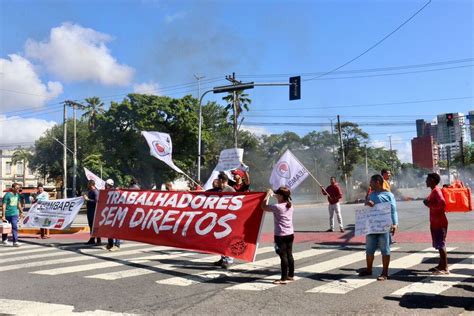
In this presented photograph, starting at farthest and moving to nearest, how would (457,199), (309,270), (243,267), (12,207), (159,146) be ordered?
(159,146), (12,207), (457,199), (243,267), (309,270)

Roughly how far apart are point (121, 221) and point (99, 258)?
924mm

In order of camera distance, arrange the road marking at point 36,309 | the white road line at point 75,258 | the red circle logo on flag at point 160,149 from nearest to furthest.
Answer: the road marking at point 36,309, the white road line at point 75,258, the red circle logo on flag at point 160,149

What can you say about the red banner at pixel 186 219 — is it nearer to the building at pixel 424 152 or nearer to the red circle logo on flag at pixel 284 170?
the red circle logo on flag at pixel 284 170

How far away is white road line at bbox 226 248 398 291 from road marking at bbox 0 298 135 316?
2172 millimetres

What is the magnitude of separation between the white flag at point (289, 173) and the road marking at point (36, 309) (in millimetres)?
7990

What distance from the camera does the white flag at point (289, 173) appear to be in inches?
512

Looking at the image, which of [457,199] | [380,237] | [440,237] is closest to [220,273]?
[380,237]

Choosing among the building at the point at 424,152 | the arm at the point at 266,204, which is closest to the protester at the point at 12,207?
the arm at the point at 266,204

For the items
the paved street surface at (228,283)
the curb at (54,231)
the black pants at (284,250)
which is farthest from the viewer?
the curb at (54,231)

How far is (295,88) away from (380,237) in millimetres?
13556

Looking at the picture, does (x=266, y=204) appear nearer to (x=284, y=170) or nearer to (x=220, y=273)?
(x=220, y=273)

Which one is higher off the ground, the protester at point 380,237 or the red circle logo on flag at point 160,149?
the red circle logo on flag at point 160,149

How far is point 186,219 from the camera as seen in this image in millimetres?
8930

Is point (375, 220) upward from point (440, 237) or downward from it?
upward
